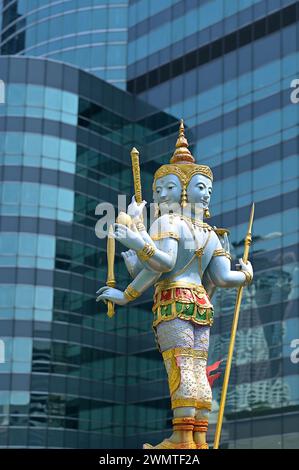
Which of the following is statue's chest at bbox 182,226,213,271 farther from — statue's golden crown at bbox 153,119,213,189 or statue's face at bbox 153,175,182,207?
statue's golden crown at bbox 153,119,213,189

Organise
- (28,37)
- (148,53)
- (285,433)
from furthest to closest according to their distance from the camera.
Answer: (28,37) < (148,53) < (285,433)

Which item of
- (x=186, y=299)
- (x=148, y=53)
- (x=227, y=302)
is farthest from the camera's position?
(x=148, y=53)

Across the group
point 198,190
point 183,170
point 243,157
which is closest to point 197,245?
point 198,190

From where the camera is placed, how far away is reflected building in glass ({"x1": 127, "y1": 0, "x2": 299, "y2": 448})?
145 feet

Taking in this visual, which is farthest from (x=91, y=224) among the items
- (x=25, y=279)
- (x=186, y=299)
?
(x=186, y=299)

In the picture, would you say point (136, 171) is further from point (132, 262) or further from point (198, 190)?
point (132, 262)

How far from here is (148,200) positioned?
171 ft

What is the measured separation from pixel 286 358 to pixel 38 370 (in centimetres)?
1199

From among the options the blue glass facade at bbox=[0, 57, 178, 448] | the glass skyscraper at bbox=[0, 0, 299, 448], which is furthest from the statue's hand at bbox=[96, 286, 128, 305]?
the blue glass facade at bbox=[0, 57, 178, 448]

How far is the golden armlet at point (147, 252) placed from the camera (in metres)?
11.4

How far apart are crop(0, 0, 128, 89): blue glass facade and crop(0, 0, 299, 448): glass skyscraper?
2.21m

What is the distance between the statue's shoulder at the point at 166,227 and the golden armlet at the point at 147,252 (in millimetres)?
411
